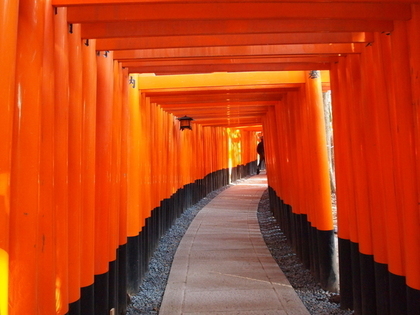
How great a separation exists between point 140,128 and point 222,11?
3.35 meters

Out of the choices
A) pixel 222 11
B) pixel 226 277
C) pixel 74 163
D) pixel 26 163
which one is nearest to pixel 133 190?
pixel 226 277

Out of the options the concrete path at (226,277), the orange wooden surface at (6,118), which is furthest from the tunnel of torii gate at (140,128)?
the concrete path at (226,277)

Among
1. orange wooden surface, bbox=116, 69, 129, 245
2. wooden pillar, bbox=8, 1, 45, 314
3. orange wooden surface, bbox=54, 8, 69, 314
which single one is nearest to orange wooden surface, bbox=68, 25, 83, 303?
orange wooden surface, bbox=54, 8, 69, 314

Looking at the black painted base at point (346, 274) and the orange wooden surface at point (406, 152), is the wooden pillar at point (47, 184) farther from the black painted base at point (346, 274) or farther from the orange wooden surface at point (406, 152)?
the black painted base at point (346, 274)

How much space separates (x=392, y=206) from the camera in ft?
9.90

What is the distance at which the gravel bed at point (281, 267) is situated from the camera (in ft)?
15.7

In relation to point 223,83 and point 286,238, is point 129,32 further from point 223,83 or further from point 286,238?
point 286,238

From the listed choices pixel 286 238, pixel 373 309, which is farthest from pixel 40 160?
pixel 286 238

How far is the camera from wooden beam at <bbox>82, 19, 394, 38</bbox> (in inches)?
115

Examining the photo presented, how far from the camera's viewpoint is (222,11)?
2.69m

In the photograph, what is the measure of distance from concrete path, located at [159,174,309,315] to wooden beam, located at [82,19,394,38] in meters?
3.14

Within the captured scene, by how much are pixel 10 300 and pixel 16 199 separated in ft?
1.58

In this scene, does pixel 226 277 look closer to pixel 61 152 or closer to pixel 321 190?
pixel 321 190

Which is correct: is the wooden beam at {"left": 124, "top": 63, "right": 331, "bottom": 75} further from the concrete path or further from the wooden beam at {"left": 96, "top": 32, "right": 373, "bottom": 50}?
the concrete path
